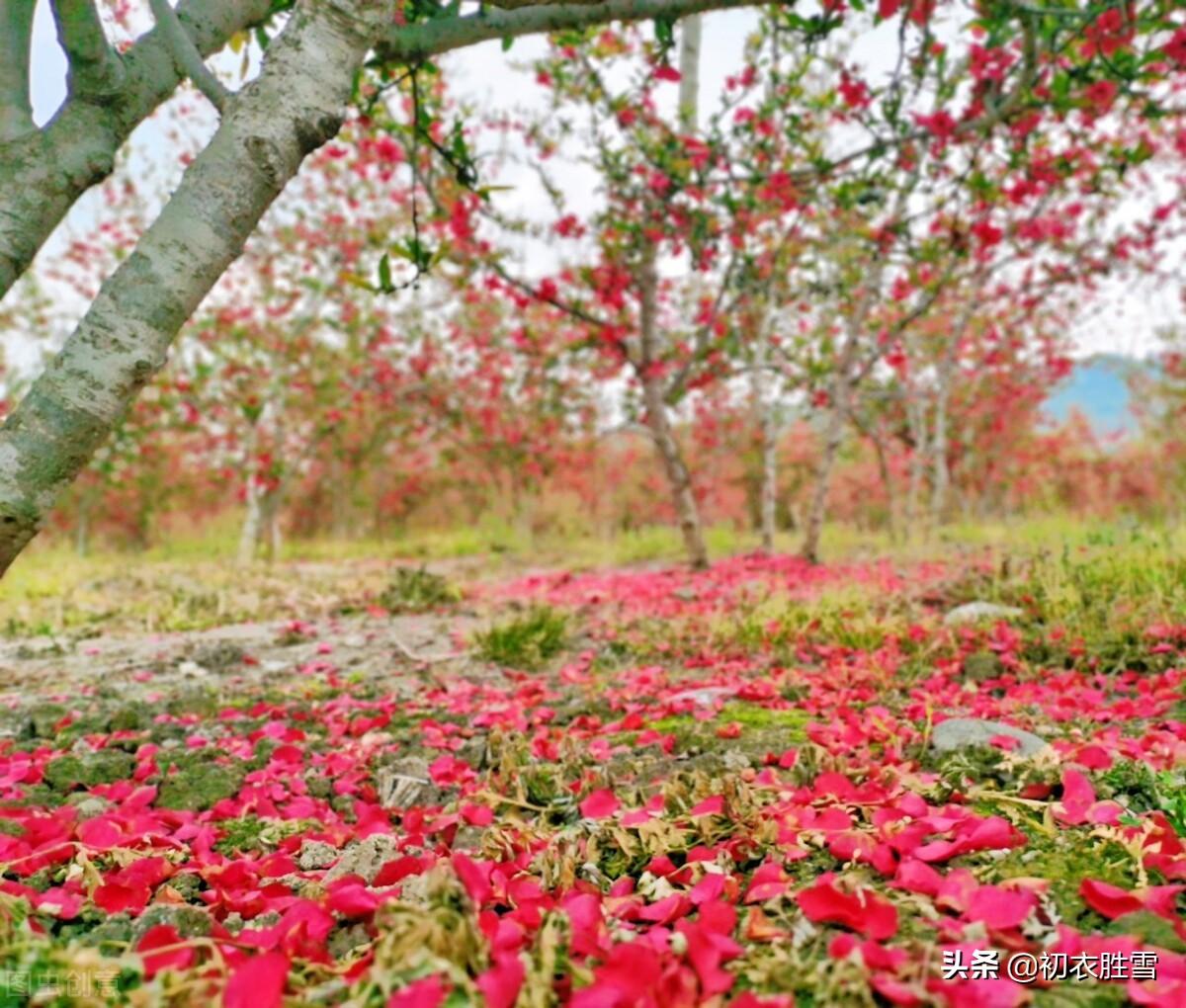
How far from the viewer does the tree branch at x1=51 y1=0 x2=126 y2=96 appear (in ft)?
5.41

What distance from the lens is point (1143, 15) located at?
354cm

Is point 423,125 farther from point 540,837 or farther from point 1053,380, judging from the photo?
point 1053,380

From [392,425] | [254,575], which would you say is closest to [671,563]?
[254,575]

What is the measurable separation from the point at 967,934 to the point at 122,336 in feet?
5.65

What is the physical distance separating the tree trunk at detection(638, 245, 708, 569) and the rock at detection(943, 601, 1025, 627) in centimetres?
332

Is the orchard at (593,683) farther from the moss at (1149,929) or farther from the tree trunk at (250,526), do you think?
the tree trunk at (250,526)

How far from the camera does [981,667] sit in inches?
115

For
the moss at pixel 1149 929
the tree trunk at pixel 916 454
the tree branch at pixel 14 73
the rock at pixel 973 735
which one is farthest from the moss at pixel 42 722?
the tree trunk at pixel 916 454

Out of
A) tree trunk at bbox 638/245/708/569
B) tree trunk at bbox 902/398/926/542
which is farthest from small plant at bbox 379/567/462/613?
tree trunk at bbox 902/398/926/542

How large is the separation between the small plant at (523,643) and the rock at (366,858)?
7.04 ft

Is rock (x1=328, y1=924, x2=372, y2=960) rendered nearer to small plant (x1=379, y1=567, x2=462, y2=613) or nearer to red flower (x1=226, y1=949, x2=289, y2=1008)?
red flower (x1=226, y1=949, x2=289, y2=1008)

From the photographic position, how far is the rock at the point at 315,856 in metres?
1.59

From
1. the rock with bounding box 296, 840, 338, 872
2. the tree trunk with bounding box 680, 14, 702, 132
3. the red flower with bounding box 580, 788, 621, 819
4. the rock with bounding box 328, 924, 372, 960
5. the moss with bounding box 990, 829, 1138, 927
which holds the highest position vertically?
the tree trunk with bounding box 680, 14, 702, 132

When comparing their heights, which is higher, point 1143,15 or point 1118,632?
point 1143,15
